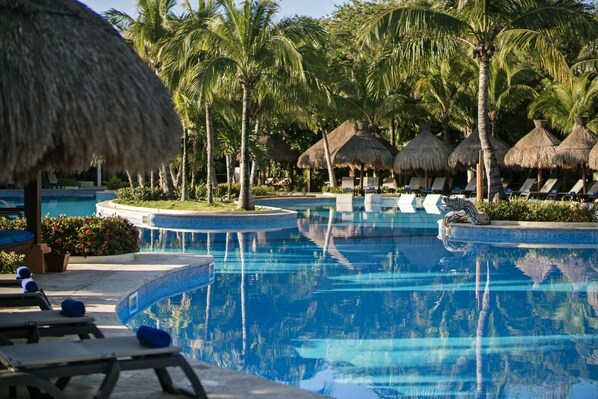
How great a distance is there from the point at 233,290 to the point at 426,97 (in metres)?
23.0

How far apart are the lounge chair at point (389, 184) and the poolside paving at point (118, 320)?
890 inches

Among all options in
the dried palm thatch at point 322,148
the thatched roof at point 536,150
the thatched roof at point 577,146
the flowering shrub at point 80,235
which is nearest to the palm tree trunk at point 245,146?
the flowering shrub at point 80,235

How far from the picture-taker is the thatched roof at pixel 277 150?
1474 inches

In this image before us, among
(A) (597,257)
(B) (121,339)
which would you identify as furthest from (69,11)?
(A) (597,257)

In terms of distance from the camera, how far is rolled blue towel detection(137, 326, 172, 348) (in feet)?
14.6

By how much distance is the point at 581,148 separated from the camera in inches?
1072

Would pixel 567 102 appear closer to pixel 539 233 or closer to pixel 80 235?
pixel 539 233

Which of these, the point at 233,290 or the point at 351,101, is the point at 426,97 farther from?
the point at 233,290

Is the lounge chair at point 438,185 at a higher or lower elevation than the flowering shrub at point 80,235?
higher

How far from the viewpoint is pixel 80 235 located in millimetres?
11070

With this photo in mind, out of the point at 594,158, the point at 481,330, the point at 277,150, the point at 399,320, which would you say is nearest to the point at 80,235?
the point at 399,320

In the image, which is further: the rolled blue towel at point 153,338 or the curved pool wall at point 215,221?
the curved pool wall at point 215,221

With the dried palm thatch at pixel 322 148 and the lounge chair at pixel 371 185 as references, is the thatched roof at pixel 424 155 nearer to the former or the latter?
the lounge chair at pixel 371 185

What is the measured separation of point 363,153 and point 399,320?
2465 cm
